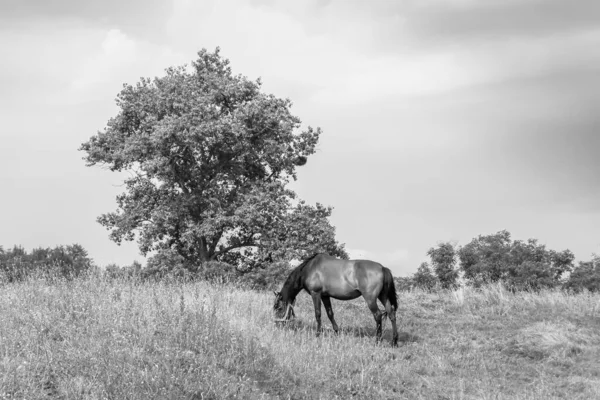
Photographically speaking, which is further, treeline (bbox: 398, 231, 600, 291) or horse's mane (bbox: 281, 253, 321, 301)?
treeline (bbox: 398, 231, 600, 291)

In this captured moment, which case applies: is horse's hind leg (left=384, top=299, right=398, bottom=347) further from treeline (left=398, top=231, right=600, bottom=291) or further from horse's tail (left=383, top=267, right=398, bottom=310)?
treeline (left=398, top=231, right=600, bottom=291)

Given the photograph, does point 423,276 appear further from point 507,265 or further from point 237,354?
point 237,354

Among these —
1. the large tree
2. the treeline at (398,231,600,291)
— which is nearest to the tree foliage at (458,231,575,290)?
the treeline at (398,231,600,291)

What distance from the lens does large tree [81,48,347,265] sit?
29.2 meters

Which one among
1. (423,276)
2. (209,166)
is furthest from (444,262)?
(209,166)

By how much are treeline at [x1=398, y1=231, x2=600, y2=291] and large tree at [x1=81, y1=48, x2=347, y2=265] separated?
29.6ft

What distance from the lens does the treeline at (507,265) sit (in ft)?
125

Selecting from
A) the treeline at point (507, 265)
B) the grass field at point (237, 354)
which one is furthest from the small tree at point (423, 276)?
the grass field at point (237, 354)

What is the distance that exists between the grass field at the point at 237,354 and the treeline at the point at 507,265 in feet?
64.3

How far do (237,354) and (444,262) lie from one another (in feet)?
92.4

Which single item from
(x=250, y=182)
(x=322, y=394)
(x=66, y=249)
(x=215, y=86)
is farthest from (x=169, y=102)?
(x=66, y=249)

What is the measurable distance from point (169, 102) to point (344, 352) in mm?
20019

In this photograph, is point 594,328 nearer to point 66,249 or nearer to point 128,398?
point 128,398

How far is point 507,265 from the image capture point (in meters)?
40.4
